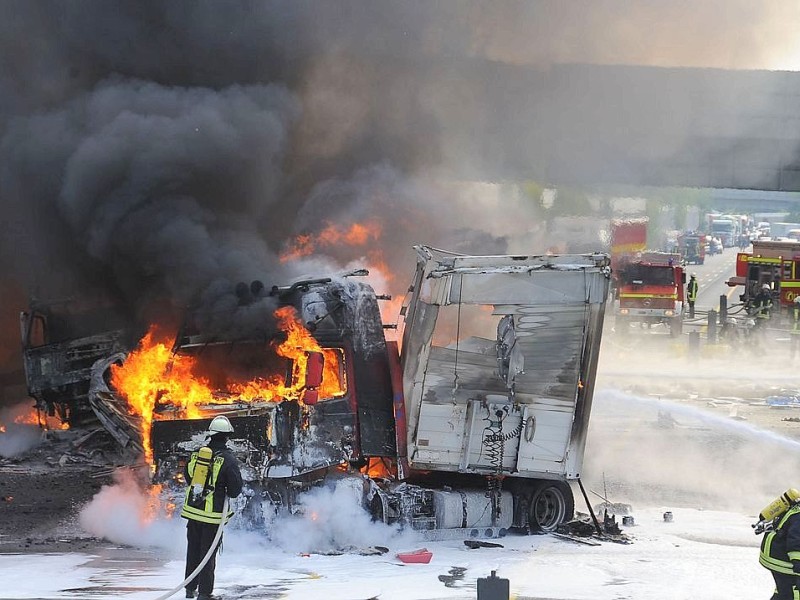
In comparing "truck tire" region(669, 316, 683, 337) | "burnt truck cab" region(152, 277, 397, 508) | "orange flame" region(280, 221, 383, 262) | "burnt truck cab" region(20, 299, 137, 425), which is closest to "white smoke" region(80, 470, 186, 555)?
"burnt truck cab" region(152, 277, 397, 508)

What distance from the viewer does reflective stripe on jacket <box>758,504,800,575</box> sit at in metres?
6.52

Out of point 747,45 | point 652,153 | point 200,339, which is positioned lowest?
point 200,339

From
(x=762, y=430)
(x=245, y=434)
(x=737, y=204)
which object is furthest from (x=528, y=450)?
(x=737, y=204)

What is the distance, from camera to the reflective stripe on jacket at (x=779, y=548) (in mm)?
6520

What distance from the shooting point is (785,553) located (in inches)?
258

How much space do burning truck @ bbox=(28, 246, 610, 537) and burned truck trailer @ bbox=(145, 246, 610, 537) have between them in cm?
1

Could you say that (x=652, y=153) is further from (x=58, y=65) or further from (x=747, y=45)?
(x=58, y=65)

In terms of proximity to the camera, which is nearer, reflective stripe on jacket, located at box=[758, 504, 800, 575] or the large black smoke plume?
reflective stripe on jacket, located at box=[758, 504, 800, 575]

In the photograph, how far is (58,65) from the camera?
48.3 feet

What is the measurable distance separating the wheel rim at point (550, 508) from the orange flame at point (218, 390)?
2097mm

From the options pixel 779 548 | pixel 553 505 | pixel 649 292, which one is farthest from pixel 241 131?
pixel 649 292

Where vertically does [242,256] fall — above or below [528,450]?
above

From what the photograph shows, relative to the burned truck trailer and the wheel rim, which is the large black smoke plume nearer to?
the burned truck trailer

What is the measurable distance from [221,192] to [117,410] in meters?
2.74
